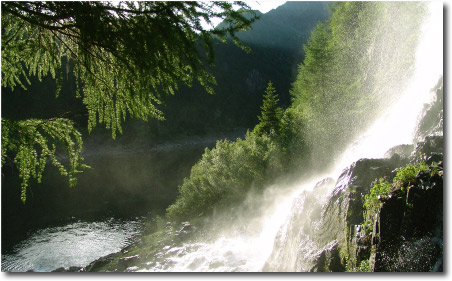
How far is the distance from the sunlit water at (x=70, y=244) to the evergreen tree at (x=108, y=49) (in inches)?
519

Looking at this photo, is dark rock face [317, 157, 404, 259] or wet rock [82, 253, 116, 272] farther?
wet rock [82, 253, 116, 272]

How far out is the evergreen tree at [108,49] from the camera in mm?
2928

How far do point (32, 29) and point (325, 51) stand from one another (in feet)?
65.8

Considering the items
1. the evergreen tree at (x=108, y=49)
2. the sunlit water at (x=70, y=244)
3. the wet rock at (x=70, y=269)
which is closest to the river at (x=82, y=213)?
the sunlit water at (x=70, y=244)

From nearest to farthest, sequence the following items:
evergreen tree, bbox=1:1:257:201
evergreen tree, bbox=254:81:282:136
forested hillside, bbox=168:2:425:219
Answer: evergreen tree, bbox=1:1:257:201
forested hillside, bbox=168:2:425:219
evergreen tree, bbox=254:81:282:136

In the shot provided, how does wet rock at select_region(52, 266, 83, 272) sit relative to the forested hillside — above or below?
below

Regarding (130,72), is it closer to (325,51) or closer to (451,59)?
(451,59)

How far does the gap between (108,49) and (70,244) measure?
54.3ft

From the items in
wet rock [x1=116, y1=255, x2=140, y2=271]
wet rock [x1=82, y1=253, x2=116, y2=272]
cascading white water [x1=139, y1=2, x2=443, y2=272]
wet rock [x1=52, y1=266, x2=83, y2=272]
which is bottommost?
wet rock [x1=52, y1=266, x2=83, y2=272]

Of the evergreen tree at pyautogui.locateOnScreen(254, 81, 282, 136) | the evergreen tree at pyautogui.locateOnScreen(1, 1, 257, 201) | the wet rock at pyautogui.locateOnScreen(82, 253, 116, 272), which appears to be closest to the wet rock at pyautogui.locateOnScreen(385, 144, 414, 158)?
the evergreen tree at pyautogui.locateOnScreen(1, 1, 257, 201)

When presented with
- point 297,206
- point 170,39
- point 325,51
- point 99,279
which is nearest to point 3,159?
point 170,39

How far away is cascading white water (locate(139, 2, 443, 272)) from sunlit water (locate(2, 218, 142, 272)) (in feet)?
14.6

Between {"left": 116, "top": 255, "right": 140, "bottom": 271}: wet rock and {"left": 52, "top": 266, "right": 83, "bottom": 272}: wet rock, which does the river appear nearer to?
{"left": 52, "top": 266, "right": 83, "bottom": 272}: wet rock

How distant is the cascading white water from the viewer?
7834 millimetres
